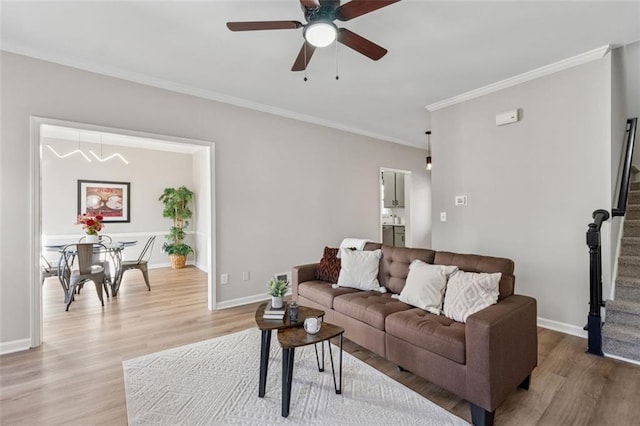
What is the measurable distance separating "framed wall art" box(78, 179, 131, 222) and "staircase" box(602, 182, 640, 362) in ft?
26.2

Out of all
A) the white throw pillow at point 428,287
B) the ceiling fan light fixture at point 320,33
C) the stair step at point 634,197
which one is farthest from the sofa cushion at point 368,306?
the stair step at point 634,197

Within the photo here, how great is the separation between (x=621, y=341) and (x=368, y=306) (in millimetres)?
2179

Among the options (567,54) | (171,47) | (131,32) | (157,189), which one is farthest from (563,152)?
(157,189)

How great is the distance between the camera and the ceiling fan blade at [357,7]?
168 centimetres

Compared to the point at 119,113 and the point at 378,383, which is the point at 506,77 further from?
the point at 119,113

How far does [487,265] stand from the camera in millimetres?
2365

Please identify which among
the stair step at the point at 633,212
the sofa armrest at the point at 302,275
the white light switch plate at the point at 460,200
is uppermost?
the white light switch plate at the point at 460,200

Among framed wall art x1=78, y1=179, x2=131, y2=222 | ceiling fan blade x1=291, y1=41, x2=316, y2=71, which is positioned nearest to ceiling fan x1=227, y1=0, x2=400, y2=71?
ceiling fan blade x1=291, y1=41, x2=316, y2=71

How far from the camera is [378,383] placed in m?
2.15

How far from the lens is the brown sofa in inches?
66.6

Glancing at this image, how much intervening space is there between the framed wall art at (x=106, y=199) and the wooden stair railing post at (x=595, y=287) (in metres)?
7.77

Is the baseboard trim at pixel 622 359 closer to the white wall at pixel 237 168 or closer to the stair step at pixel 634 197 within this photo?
the stair step at pixel 634 197

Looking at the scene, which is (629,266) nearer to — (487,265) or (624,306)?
(624,306)

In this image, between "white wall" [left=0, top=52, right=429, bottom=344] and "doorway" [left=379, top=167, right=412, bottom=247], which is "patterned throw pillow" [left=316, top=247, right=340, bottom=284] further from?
"doorway" [left=379, top=167, right=412, bottom=247]
